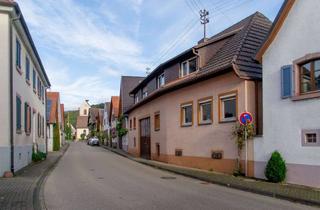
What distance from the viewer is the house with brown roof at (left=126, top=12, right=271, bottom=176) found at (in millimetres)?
17312

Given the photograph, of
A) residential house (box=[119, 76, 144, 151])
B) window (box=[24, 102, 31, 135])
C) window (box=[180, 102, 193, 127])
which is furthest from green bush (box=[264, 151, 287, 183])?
residential house (box=[119, 76, 144, 151])

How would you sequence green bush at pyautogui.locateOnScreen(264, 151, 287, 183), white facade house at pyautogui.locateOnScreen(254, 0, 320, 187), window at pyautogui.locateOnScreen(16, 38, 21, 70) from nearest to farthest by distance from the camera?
white facade house at pyautogui.locateOnScreen(254, 0, 320, 187), green bush at pyautogui.locateOnScreen(264, 151, 287, 183), window at pyautogui.locateOnScreen(16, 38, 21, 70)

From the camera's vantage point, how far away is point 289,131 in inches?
557

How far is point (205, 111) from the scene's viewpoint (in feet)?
67.2

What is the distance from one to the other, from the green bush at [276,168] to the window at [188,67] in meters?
9.28

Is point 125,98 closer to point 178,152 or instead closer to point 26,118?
point 178,152

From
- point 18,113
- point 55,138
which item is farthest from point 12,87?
point 55,138

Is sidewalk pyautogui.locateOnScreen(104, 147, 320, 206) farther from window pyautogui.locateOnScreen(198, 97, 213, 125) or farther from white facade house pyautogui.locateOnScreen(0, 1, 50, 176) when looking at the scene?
white facade house pyautogui.locateOnScreen(0, 1, 50, 176)

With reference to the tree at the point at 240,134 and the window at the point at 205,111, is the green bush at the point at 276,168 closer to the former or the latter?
the tree at the point at 240,134

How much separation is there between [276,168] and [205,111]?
6.80 meters

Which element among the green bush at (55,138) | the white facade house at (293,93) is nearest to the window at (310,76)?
the white facade house at (293,93)

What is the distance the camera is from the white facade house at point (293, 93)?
13258 mm

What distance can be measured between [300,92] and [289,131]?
1.40 meters

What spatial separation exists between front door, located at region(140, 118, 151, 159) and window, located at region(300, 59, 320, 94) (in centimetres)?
1762
